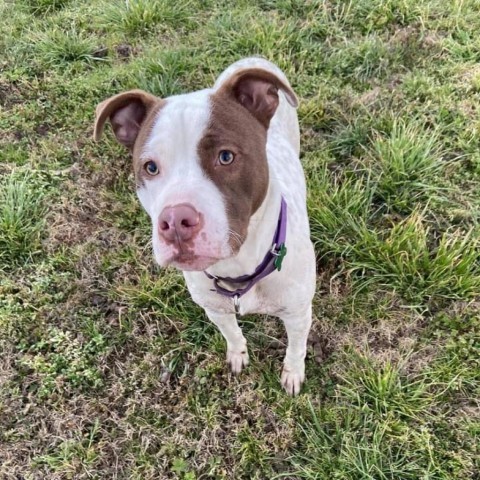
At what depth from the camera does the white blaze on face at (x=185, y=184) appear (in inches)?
83.5

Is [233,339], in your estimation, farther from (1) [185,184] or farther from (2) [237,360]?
(1) [185,184]

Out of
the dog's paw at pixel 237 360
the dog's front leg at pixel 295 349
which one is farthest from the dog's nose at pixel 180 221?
the dog's paw at pixel 237 360

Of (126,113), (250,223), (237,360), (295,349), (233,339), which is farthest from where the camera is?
(237,360)

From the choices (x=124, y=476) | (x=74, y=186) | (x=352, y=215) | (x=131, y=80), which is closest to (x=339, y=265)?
(x=352, y=215)

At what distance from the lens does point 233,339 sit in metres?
3.48

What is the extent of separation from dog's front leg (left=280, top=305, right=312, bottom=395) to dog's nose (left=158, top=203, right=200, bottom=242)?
1126 mm

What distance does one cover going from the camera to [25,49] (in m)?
5.75

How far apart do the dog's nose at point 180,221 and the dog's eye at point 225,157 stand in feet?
0.99

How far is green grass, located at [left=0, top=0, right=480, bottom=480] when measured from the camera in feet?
11.1

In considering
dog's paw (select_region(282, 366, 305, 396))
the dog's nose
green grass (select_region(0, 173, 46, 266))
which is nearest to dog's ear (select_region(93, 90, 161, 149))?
the dog's nose

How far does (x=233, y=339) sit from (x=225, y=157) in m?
1.50

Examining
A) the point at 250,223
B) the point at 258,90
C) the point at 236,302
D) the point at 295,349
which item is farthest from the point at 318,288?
the point at 258,90

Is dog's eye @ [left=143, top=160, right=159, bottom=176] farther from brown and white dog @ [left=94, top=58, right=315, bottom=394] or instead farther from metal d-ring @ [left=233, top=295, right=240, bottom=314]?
metal d-ring @ [left=233, top=295, right=240, bottom=314]

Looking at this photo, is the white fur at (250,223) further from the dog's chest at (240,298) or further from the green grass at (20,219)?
the green grass at (20,219)
